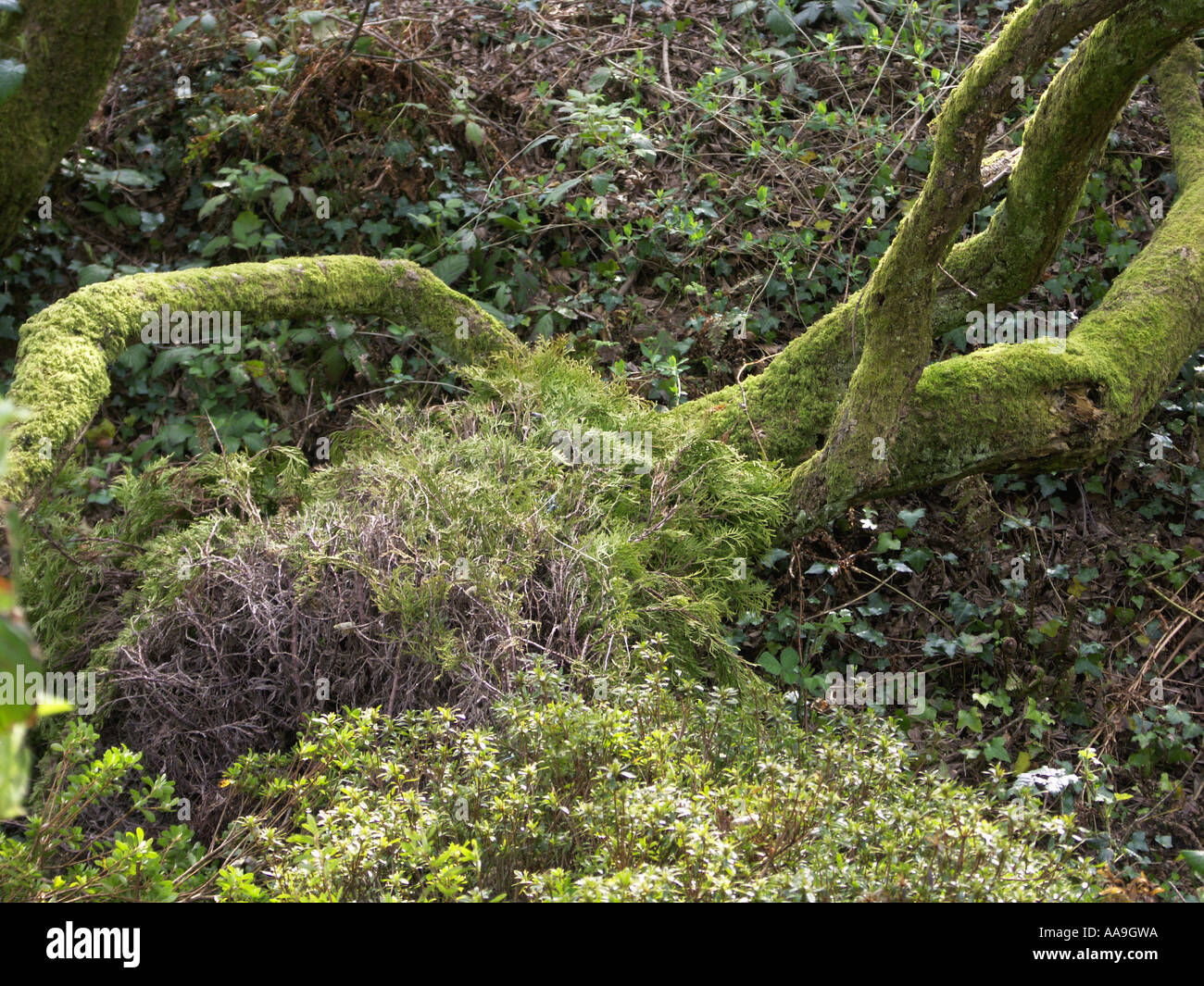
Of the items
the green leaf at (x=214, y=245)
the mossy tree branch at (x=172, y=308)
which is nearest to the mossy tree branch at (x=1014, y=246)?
the mossy tree branch at (x=172, y=308)

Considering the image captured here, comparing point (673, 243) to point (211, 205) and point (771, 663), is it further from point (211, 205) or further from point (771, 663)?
point (771, 663)

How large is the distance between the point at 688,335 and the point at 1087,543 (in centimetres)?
260

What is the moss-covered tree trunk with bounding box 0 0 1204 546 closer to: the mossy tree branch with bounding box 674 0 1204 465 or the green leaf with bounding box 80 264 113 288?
the mossy tree branch with bounding box 674 0 1204 465

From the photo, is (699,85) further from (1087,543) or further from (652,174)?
(1087,543)

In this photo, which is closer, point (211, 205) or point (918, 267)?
point (918, 267)

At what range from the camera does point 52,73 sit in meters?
4.95

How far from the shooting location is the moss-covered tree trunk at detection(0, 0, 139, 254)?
4.82m

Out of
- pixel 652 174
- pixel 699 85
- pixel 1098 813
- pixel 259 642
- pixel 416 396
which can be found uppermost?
pixel 699 85

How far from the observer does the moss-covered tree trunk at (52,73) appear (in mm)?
4820

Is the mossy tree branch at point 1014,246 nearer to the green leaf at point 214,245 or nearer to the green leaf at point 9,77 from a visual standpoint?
the green leaf at point 9,77

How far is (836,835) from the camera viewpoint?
2279 millimetres

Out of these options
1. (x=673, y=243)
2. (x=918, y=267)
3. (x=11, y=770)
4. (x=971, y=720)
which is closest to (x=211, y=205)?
(x=673, y=243)
